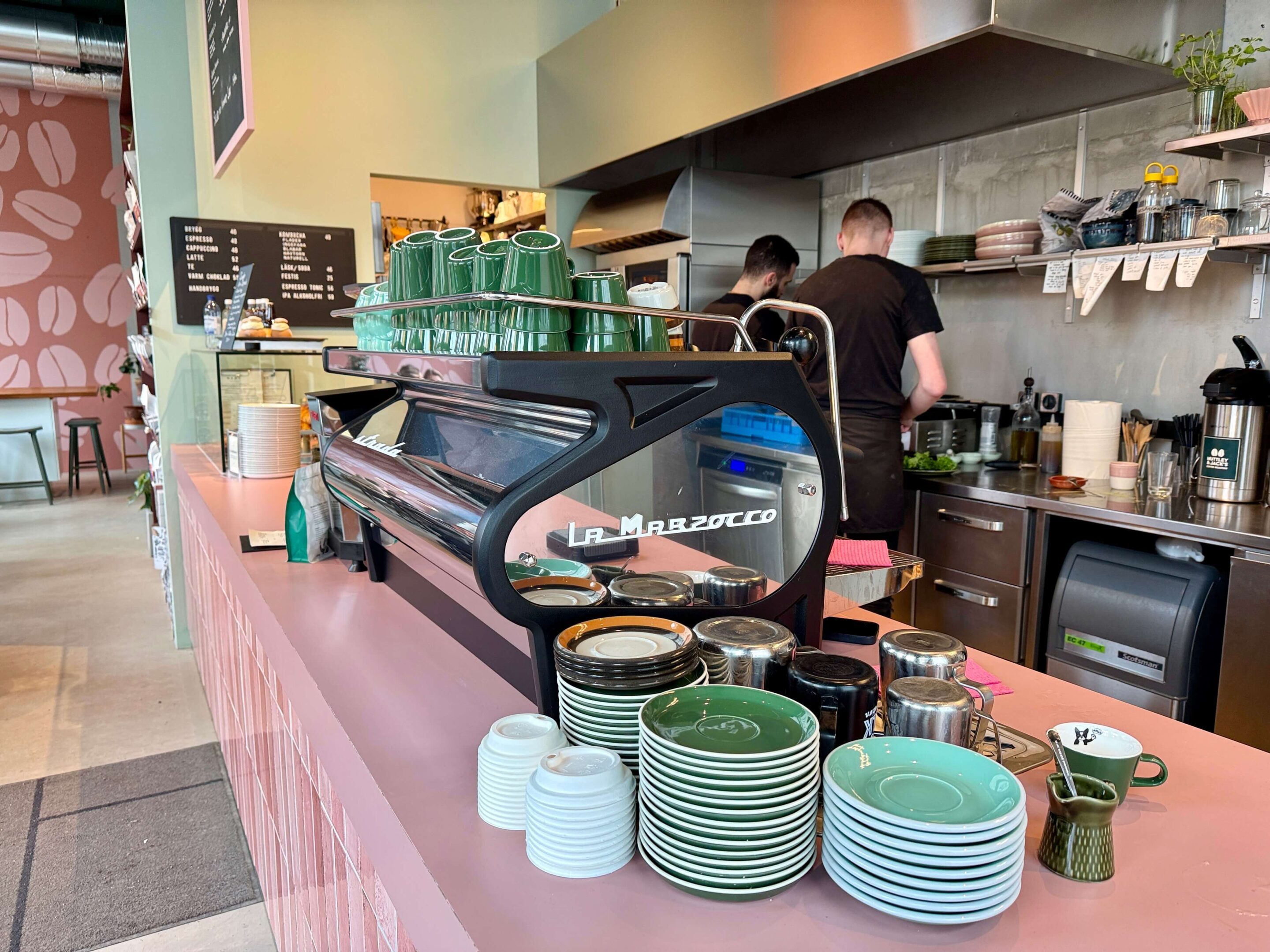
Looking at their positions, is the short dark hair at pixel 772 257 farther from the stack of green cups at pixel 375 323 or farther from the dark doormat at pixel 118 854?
the dark doormat at pixel 118 854

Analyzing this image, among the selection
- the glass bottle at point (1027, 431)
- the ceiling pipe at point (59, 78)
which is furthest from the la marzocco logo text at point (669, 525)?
the ceiling pipe at point (59, 78)

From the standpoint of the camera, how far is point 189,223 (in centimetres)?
426

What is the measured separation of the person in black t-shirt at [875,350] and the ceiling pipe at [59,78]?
7553mm

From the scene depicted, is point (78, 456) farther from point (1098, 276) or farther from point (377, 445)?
point (1098, 276)

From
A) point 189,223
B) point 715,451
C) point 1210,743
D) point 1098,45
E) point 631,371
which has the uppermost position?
point 1098,45

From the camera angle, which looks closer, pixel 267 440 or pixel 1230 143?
pixel 1230 143

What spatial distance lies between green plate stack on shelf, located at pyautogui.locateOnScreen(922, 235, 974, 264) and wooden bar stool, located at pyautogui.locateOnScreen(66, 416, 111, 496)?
8212 mm

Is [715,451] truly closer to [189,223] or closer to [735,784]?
[735,784]

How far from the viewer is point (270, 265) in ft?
14.6

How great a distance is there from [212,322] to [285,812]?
9.96 ft

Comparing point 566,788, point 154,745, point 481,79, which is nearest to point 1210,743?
point 566,788

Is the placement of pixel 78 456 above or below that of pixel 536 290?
below

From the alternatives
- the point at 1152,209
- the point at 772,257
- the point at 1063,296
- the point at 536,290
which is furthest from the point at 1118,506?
the point at 536,290

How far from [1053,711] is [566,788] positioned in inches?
29.4
